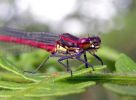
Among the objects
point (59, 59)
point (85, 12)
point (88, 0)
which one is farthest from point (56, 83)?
point (88, 0)

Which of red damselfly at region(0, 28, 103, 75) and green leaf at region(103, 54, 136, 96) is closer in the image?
green leaf at region(103, 54, 136, 96)

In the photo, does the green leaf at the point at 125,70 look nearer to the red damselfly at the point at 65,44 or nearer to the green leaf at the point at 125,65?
the green leaf at the point at 125,65

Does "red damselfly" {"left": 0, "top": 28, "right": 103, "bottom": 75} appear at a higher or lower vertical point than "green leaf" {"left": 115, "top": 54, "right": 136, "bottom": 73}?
higher

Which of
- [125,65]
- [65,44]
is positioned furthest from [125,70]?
[65,44]

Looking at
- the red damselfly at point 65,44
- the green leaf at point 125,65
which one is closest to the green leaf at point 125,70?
the green leaf at point 125,65

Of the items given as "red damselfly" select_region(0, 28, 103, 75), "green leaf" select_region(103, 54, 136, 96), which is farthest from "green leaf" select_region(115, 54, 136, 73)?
"red damselfly" select_region(0, 28, 103, 75)

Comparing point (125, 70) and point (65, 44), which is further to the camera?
point (65, 44)

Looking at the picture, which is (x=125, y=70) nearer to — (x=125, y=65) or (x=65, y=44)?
(x=125, y=65)

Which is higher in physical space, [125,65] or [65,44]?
[65,44]

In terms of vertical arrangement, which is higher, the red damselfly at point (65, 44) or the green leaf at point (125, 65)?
the red damselfly at point (65, 44)

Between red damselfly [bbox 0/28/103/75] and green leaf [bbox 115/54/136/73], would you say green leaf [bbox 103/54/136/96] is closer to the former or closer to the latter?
green leaf [bbox 115/54/136/73]

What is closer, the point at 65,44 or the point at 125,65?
the point at 125,65

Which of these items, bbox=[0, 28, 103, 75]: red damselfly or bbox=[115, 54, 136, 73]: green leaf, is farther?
bbox=[0, 28, 103, 75]: red damselfly
